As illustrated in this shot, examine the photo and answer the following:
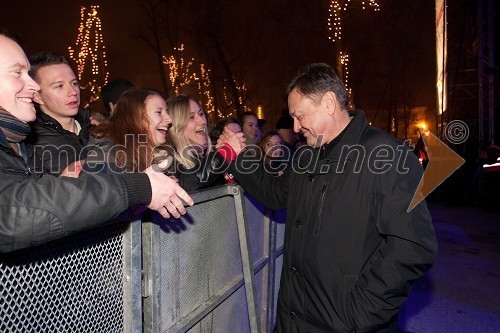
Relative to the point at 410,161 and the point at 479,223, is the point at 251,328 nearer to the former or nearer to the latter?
the point at 410,161

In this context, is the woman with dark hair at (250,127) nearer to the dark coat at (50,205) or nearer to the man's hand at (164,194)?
the man's hand at (164,194)

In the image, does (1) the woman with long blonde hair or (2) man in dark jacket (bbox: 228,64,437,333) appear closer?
(2) man in dark jacket (bbox: 228,64,437,333)

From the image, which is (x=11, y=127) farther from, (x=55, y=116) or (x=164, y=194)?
(x=55, y=116)

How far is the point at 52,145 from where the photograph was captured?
294 cm

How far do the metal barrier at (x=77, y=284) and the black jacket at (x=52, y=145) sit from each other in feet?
4.37

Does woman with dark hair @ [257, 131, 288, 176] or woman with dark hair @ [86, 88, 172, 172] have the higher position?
woman with dark hair @ [86, 88, 172, 172]

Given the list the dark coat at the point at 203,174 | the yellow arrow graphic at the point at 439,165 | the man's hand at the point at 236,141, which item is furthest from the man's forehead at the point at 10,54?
the yellow arrow graphic at the point at 439,165

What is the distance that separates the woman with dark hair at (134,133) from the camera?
8.31ft

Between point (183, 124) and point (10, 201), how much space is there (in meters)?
2.64

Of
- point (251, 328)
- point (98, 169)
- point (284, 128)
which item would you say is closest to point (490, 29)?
point (284, 128)

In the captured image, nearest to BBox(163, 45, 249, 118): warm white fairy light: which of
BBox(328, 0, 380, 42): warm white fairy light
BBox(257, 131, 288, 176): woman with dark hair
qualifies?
BBox(328, 0, 380, 42): warm white fairy light

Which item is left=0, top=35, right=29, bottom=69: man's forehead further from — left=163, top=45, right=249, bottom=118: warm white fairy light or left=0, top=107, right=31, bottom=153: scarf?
left=163, top=45, right=249, bottom=118: warm white fairy light

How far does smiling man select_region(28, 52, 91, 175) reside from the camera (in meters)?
2.89

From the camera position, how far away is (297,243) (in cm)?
245
